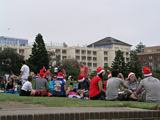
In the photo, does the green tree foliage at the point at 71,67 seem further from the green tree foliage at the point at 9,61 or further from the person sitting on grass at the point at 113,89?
the person sitting on grass at the point at 113,89

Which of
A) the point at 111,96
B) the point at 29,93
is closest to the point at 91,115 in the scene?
the point at 111,96

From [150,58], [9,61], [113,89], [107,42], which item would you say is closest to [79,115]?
[113,89]

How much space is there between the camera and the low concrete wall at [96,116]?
5.61m

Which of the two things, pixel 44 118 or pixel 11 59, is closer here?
pixel 44 118

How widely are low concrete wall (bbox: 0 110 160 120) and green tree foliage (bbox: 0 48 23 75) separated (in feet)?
334

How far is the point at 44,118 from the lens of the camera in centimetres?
570

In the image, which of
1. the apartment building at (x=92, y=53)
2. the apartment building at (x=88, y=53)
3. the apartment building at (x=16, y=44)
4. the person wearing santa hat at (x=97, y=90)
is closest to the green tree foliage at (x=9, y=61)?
the apartment building at (x=16, y=44)

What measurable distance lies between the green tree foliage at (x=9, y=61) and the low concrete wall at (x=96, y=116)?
334 ft

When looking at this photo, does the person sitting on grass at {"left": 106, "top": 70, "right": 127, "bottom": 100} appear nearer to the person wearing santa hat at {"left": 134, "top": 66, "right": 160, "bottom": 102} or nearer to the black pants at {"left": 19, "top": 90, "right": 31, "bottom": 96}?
the person wearing santa hat at {"left": 134, "top": 66, "right": 160, "bottom": 102}

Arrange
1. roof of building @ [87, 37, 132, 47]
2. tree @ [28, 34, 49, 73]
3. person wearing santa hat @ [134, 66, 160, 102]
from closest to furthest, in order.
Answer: person wearing santa hat @ [134, 66, 160, 102] < tree @ [28, 34, 49, 73] < roof of building @ [87, 37, 132, 47]

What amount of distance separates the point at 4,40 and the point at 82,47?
3210cm

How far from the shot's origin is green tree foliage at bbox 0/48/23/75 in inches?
4262

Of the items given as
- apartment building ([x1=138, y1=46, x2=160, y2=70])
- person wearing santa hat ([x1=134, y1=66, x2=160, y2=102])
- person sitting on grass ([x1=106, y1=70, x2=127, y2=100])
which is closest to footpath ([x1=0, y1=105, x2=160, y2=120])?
person wearing santa hat ([x1=134, y1=66, x2=160, y2=102])

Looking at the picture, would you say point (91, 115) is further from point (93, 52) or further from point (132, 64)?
point (93, 52)
